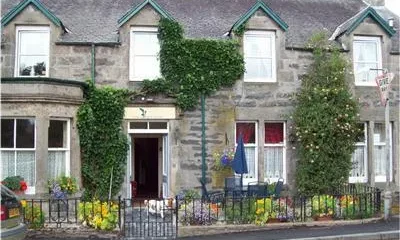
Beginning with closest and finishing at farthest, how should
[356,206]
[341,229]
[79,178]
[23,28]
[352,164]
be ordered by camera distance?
[341,229] < [356,206] < [79,178] < [23,28] < [352,164]

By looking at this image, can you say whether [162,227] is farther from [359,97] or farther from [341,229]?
[359,97]

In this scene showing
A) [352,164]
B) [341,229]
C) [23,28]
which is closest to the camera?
[341,229]

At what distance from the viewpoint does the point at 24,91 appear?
14.2m

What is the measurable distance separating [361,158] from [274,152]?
3262 millimetres

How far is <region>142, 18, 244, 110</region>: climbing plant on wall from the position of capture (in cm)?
1664

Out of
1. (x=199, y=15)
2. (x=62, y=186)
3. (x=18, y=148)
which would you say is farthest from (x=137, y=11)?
(x=62, y=186)

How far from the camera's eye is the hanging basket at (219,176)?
55.5ft

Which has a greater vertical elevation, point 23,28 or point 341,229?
point 23,28

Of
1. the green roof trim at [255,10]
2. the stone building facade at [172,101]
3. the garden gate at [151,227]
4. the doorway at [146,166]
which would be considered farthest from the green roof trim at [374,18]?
the garden gate at [151,227]

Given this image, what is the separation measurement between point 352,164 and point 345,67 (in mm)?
3283

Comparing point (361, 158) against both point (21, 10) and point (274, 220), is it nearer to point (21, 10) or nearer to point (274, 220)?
point (274, 220)

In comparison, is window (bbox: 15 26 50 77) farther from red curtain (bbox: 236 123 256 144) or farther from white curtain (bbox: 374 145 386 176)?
white curtain (bbox: 374 145 386 176)

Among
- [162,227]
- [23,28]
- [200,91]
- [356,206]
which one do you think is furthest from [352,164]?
[23,28]

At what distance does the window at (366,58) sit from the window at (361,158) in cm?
166
